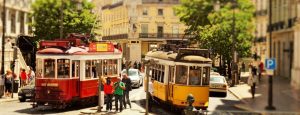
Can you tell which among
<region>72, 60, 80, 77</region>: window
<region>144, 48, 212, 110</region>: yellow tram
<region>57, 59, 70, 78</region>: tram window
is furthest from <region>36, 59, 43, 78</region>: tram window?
<region>144, 48, 212, 110</region>: yellow tram

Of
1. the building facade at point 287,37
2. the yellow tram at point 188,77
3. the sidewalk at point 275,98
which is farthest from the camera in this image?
the building facade at point 287,37

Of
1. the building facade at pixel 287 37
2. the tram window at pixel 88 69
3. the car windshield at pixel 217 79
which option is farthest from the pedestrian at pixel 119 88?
the building facade at pixel 287 37

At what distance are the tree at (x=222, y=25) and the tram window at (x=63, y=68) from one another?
21.1 ft

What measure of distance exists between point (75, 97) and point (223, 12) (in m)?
7.48

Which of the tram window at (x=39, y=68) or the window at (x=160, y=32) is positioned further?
the window at (x=160, y=32)

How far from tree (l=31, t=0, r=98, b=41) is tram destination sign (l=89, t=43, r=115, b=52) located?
26504mm

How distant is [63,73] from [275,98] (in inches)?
436

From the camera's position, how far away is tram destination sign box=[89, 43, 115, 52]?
26953mm

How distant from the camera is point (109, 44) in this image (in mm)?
28859

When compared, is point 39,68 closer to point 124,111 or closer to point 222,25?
point 124,111

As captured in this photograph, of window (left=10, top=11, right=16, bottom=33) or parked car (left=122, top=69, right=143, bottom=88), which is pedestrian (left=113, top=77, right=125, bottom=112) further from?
window (left=10, top=11, right=16, bottom=33)

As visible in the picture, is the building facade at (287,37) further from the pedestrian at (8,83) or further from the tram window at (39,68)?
the pedestrian at (8,83)

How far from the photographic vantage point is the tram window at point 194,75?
914 inches

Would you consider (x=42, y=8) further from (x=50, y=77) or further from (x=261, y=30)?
(x=261, y=30)
